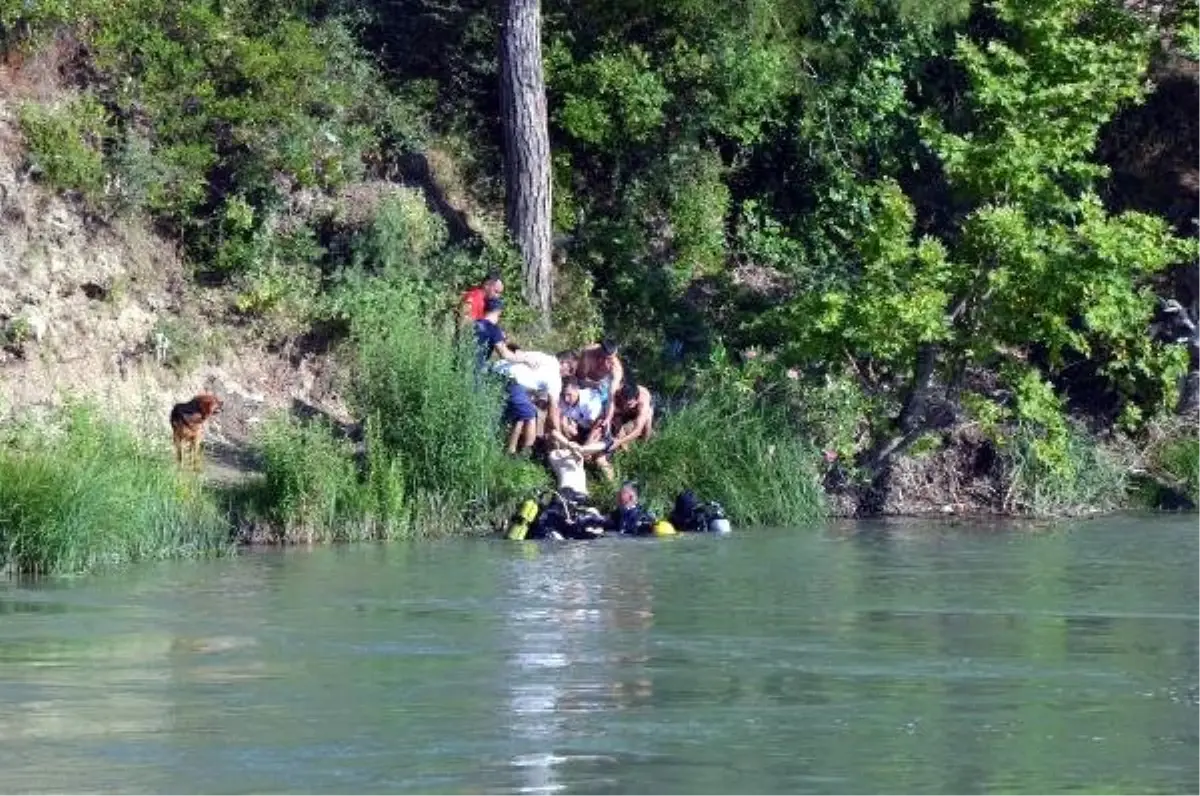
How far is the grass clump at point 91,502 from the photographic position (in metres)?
18.0

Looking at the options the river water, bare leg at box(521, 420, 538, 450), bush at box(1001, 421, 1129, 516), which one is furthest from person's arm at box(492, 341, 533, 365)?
bush at box(1001, 421, 1129, 516)

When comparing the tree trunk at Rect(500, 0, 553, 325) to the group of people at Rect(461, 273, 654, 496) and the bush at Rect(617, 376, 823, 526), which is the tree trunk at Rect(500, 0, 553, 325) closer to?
the group of people at Rect(461, 273, 654, 496)

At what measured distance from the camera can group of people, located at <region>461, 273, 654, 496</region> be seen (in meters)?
22.4

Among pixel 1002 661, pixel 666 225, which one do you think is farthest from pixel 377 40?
pixel 1002 661

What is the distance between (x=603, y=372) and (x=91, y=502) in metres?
6.12

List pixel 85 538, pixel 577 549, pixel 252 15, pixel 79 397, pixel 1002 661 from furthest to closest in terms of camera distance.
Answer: pixel 252 15, pixel 79 397, pixel 577 549, pixel 85 538, pixel 1002 661

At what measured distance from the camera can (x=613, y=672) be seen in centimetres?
1380

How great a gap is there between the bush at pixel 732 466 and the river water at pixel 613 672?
6.80ft

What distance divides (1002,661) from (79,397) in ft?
35.2

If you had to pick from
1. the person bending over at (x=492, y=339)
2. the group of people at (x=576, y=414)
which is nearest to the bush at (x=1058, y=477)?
the group of people at (x=576, y=414)

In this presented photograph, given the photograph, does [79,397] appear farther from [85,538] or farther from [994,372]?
[994,372]

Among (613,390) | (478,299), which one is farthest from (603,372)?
(478,299)

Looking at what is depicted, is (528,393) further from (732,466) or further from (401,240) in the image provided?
(401,240)

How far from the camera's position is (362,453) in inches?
856
